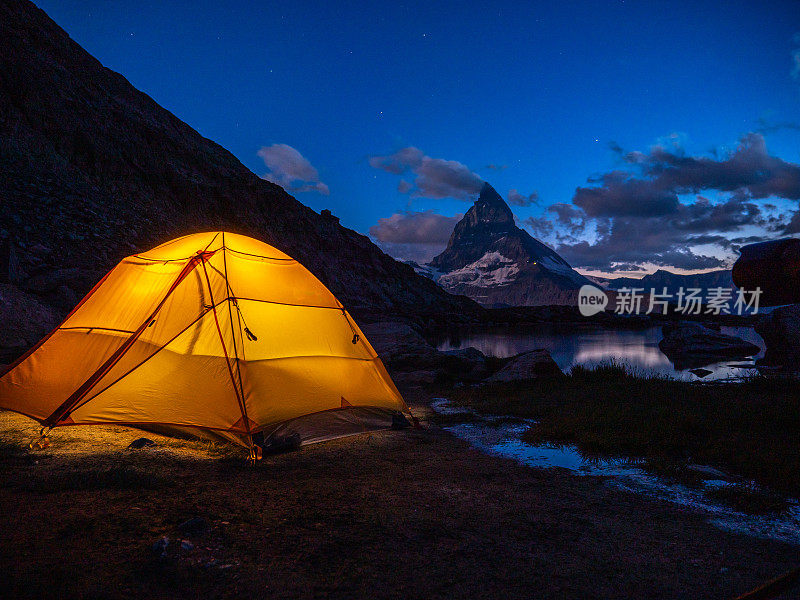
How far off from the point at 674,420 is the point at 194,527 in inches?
282

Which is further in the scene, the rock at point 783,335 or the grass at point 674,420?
the rock at point 783,335

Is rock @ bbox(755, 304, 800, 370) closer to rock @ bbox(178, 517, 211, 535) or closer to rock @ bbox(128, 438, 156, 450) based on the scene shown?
rock @ bbox(178, 517, 211, 535)

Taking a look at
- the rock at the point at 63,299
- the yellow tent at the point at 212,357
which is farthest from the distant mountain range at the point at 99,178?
the yellow tent at the point at 212,357

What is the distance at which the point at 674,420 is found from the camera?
23.9ft

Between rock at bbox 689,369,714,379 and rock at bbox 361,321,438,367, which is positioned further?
rock at bbox 689,369,714,379

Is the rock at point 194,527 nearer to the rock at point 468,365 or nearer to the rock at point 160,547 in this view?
the rock at point 160,547

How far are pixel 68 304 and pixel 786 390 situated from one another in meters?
25.7

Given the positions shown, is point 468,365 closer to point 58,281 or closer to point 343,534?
point 343,534

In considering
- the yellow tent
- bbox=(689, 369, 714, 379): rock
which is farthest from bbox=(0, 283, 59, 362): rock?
bbox=(689, 369, 714, 379): rock

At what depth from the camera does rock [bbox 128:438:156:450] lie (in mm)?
5914

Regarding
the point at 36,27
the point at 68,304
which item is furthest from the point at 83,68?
the point at 68,304

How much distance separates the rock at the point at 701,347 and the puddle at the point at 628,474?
58.6 ft

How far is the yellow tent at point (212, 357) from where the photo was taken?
638 cm

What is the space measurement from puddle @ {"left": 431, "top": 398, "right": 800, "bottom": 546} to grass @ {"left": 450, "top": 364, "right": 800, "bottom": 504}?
0.82ft
